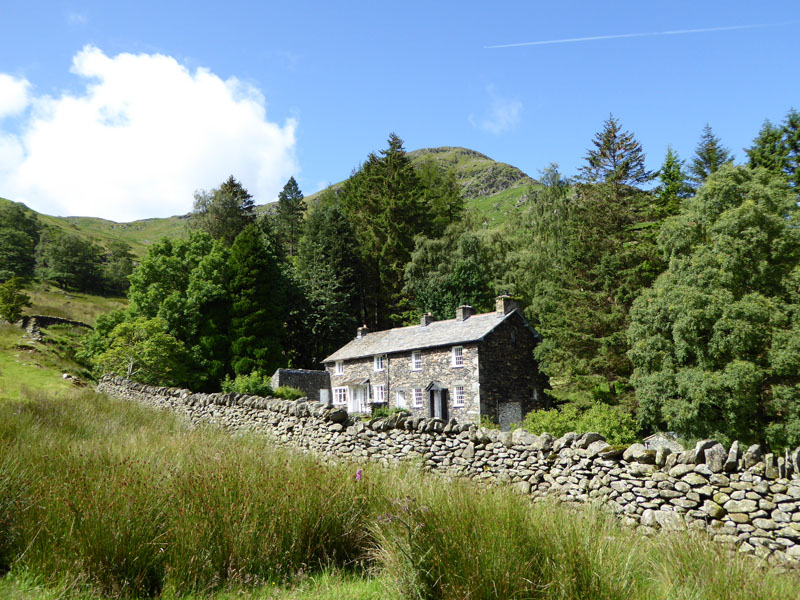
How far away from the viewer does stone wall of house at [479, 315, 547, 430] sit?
27.8 m

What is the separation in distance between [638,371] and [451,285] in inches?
757

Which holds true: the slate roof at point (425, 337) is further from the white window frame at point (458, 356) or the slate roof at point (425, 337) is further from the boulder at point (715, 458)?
the boulder at point (715, 458)

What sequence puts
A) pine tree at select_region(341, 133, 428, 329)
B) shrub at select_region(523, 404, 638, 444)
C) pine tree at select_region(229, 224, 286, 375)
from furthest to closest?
pine tree at select_region(341, 133, 428, 329), pine tree at select_region(229, 224, 286, 375), shrub at select_region(523, 404, 638, 444)

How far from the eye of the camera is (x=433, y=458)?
9.38 metres

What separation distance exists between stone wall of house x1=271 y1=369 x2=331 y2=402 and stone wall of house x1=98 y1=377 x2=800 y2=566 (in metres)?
18.5

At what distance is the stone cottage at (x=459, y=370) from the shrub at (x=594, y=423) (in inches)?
216

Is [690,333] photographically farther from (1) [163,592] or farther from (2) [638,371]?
(1) [163,592]

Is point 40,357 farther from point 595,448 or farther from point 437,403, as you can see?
point 595,448

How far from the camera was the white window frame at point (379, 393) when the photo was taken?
1258 inches

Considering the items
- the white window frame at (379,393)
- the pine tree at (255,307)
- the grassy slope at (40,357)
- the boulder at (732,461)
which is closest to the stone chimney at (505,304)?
the white window frame at (379,393)

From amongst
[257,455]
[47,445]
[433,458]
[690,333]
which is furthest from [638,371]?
[47,445]

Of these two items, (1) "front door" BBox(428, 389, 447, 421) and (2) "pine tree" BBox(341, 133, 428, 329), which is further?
(2) "pine tree" BBox(341, 133, 428, 329)

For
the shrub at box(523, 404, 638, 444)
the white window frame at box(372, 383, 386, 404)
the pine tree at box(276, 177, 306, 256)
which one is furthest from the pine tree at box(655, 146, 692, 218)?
the pine tree at box(276, 177, 306, 256)

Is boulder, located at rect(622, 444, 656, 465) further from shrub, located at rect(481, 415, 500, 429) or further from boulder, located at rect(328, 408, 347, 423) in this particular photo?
shrub, located at rect(481, 415, 500, 429)
